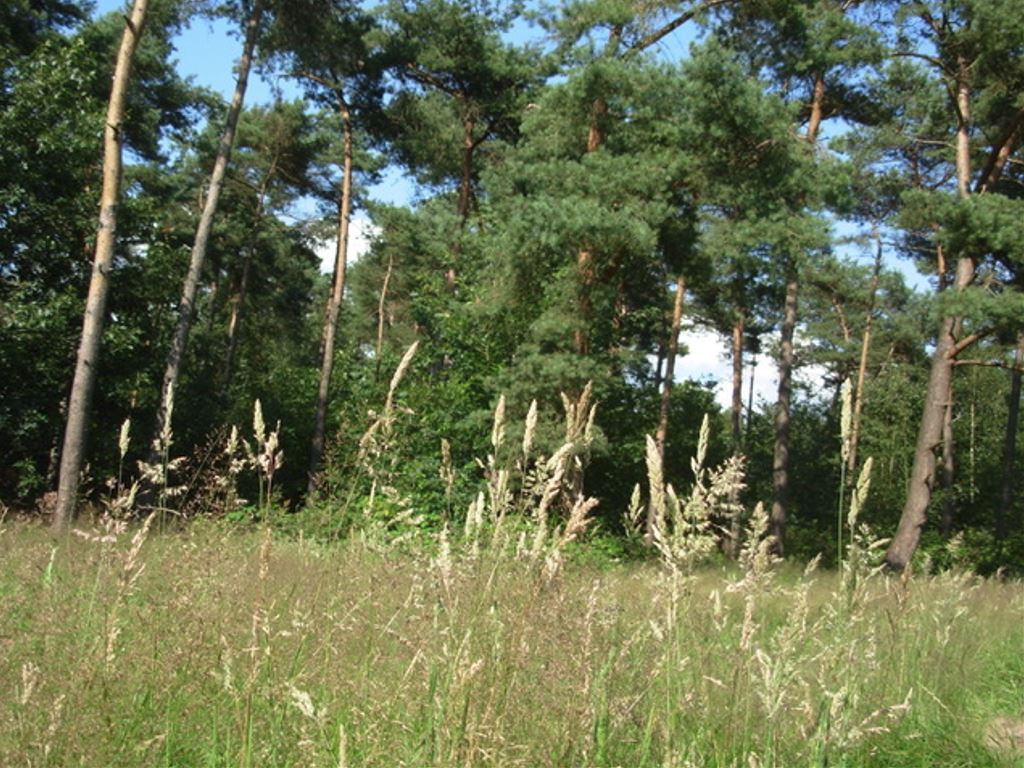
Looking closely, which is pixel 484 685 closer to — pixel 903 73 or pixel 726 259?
pixel 726 259

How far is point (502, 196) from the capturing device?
15.5 metres

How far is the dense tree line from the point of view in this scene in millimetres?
12109

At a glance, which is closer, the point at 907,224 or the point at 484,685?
the point at 484,685

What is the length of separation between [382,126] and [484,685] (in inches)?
748

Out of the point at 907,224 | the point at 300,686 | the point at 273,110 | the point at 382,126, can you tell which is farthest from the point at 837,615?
the point at 273,110

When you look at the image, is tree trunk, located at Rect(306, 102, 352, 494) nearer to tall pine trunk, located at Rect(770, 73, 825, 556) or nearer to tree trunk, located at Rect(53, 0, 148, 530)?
tree trunk, located at Rect(53, 0, 148, 530)

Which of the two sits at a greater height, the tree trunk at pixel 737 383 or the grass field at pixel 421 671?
the tree trunk at pixel 737 383

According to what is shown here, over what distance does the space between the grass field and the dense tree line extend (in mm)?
4989

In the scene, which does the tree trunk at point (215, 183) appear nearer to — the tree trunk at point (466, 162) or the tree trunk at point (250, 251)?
the tree trunk at point (466, 162)

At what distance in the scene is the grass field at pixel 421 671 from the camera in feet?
5.42

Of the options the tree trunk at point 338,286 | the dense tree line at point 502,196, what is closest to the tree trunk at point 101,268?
the dense tree line at point 502,196

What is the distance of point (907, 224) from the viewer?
55.2 feet

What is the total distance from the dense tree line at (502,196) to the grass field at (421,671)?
499 centimetres

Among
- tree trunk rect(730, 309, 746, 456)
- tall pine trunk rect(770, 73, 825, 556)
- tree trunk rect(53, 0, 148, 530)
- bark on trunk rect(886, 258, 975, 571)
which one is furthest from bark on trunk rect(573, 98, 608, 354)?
tree trunk rect(730, 309, 746, 456)
